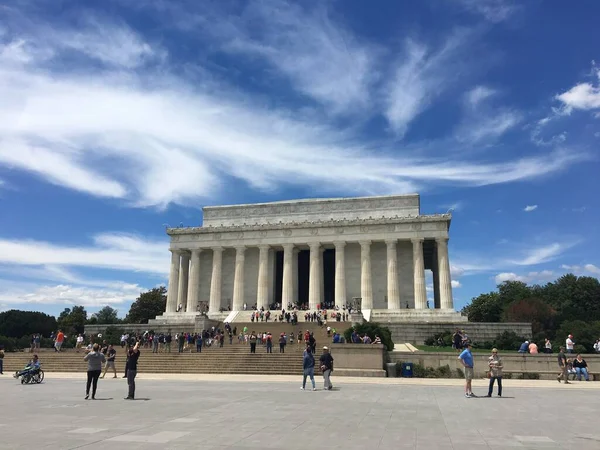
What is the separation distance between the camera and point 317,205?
6725cm

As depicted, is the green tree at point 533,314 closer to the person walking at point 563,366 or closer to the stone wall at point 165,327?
the stone wall at point 165,327

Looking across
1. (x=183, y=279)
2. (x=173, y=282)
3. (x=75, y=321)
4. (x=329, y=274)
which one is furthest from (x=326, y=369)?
(x=75, y=321)

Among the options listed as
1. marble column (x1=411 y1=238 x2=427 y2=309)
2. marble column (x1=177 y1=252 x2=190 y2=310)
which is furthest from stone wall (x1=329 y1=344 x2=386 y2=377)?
marble column (x1=177 y1=252 x2=190 y2=310)

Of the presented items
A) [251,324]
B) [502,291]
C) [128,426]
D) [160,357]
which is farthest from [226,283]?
[502,291]

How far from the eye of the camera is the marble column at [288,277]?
62438mm

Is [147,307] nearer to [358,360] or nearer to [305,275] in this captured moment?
[305,275]

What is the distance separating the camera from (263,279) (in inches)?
2509

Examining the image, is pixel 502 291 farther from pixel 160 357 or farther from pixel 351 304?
pixel 160 357

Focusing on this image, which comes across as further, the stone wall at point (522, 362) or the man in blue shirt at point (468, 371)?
the stone wall at point (522, 362)

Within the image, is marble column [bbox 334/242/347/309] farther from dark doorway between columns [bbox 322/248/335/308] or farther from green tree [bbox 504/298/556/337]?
green tree [bbox 504/298/556/337]

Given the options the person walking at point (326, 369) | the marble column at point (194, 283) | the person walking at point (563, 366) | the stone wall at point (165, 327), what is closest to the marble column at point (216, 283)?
the marble column at point (194, 283)

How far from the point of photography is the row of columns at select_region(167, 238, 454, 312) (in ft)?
195

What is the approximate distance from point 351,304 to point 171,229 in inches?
1059

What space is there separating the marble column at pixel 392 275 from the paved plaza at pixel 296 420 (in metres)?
39.9
